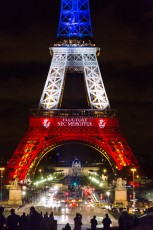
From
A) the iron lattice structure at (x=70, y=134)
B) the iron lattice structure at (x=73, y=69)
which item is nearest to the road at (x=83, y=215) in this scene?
the iron lattice structure at (x=70, y=134)

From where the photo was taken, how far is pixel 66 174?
153 m

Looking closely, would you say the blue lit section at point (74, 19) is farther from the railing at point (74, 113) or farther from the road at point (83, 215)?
the road at point (83, 215)

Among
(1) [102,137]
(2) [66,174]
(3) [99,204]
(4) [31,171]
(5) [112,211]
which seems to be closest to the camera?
(5) [112,211]

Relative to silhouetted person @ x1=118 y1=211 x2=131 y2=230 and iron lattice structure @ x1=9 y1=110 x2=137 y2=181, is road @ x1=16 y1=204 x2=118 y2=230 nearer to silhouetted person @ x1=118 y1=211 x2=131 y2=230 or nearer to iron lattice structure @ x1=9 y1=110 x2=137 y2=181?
silhouetted person @ x1=118 y1=211 x2=131 y2=230

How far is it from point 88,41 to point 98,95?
21.2 feet

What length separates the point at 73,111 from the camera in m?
57.8

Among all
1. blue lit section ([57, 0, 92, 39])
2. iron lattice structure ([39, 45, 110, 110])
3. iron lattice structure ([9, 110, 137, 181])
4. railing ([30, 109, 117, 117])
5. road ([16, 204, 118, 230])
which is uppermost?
blue lit section ([57, 0, 92, 39])

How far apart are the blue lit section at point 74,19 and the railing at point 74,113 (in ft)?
28.7

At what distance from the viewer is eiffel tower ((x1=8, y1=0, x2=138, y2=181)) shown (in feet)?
180

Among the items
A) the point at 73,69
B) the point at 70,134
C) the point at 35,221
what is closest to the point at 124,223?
the point at 35,221

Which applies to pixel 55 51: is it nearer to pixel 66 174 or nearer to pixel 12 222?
pixel 12 222

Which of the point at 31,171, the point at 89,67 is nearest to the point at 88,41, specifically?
the point at 89,67

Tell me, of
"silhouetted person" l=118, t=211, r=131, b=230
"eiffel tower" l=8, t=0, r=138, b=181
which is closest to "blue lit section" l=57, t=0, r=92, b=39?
"eiffel tower" l=8, t=0, r=138, b=181

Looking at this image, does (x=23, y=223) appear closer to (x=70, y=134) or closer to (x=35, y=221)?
(x=35, y=221)
